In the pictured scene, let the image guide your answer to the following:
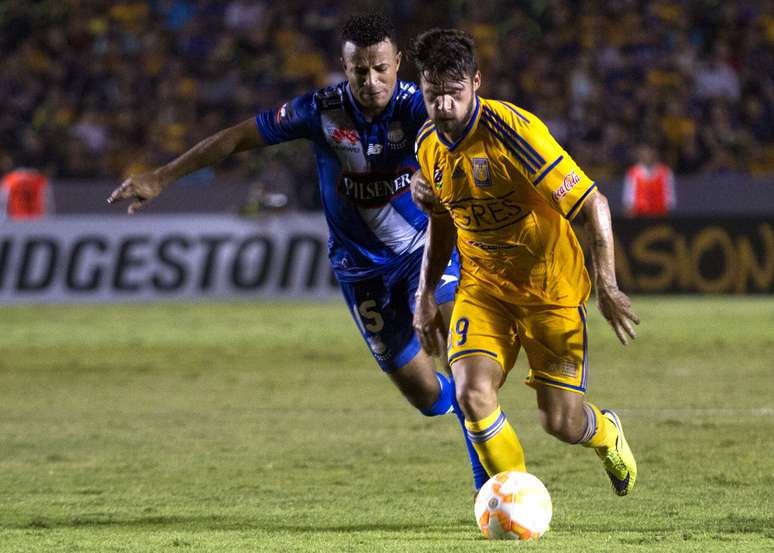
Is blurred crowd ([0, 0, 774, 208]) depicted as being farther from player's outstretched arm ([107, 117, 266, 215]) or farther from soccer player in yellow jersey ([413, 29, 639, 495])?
soccer player in yellow jersey ([413, 29, 639, 495])

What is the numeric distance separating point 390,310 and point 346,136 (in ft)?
3.11

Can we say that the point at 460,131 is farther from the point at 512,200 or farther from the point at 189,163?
the point at 189,163

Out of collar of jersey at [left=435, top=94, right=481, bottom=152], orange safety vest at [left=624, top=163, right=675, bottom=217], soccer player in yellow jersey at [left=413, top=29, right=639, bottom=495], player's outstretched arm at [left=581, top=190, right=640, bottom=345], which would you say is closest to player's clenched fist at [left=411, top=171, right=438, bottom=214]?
soccer player in yellow jersey at [left=413, top=29, right=639, bottom=495]

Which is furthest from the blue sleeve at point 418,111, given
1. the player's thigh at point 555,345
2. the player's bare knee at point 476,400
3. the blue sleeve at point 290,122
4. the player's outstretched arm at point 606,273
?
the player's bare knee at point 476,400

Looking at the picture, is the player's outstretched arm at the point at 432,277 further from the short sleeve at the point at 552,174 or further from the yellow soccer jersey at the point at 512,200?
the short sleeve at the point at 552,174

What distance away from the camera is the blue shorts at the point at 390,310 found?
6.59 metres

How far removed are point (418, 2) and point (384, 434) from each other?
1497 cm

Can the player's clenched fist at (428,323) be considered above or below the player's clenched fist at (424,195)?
below

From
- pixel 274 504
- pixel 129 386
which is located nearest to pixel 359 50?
pixel 274 504

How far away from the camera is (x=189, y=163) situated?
19.8ft

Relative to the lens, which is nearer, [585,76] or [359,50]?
[359,50]

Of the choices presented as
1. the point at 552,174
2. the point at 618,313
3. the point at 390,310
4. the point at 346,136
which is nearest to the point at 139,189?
the point at 346,136

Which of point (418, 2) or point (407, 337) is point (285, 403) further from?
point (418, 2)

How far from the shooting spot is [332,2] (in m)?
22.5
